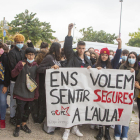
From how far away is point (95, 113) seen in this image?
9.65ft

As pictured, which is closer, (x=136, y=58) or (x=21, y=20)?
(x=136, y=58)

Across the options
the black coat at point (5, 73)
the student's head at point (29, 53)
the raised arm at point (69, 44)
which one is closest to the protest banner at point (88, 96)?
the raised arm at point (69, 44)

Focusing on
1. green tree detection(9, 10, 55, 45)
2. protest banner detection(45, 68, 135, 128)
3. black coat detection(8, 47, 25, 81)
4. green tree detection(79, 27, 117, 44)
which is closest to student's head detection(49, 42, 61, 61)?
protest banner detection(45, 68, 135, 128)

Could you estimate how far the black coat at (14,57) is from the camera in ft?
9.83

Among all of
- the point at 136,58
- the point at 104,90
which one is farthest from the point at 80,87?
the point at 136,58

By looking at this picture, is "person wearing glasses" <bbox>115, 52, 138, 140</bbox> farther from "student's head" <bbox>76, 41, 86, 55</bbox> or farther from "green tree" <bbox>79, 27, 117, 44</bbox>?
"green tree" <bbox>79, 27, 117, 44</bbox>

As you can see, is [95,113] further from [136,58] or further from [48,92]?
[136,58]

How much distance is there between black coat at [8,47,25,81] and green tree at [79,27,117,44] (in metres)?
33.6

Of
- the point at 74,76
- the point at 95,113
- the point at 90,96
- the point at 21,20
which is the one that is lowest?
the point at 95,113

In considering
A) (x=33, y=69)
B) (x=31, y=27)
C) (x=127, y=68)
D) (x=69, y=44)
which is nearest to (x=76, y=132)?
(x=33, y=69)

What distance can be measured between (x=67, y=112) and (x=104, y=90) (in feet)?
2.62

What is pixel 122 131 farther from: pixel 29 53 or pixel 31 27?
pixel 31 27

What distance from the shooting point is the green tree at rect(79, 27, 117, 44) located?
116ft

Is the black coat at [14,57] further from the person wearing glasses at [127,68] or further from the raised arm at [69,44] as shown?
the person wearing glasses at [127,68]
